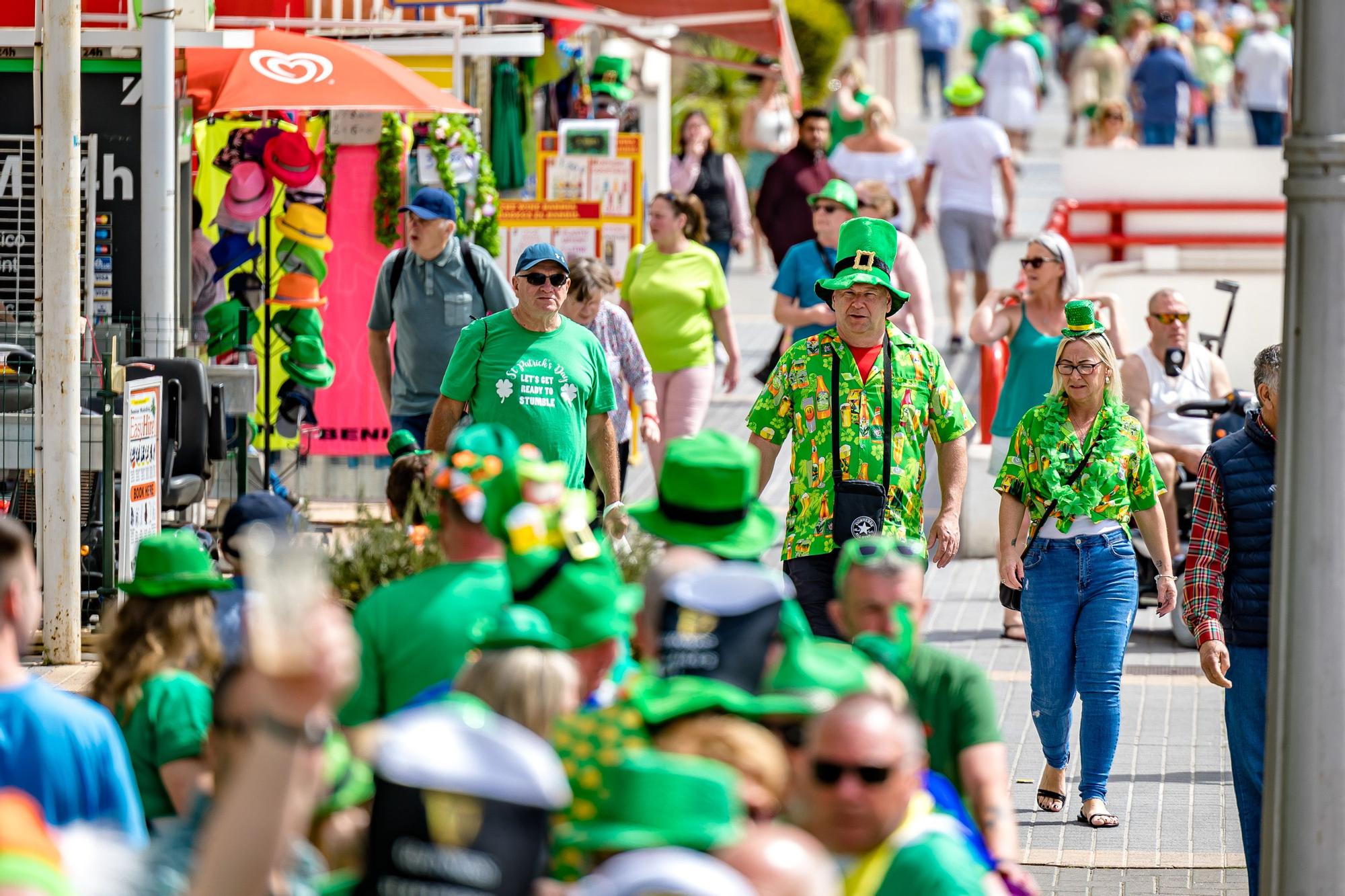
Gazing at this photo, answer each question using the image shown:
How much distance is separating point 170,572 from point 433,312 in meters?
5.34

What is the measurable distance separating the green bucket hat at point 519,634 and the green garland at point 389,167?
891cm

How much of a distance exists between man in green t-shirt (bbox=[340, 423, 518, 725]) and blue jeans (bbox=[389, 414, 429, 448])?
16.8 feet

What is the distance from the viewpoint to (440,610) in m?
4.72

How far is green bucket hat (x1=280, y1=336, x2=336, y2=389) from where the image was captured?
11.9m

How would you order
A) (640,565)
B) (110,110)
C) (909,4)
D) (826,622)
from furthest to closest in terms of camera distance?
(909,4) → (110,110) → (826,622) → (640,565)

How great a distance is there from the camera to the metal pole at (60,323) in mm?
9125

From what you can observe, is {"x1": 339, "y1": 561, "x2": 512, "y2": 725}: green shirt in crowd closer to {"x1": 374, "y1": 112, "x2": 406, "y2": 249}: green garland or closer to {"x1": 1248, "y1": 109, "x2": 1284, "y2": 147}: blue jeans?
{"x1": 374, "y1": 112, "x2": 406, "y2": 249}: green garland

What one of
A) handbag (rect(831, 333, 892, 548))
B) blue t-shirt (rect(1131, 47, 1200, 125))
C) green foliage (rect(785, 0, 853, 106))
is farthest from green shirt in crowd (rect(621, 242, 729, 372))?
green foliage (rect(785, 0, 853, 106))

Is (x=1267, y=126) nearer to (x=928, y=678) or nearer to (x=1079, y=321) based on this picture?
(x=1079, y=321)

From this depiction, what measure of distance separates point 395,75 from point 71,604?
4042 mm

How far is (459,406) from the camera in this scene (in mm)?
8406

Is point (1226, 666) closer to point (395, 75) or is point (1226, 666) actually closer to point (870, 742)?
point (870, 742)

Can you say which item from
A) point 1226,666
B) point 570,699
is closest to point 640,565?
point 1226,666

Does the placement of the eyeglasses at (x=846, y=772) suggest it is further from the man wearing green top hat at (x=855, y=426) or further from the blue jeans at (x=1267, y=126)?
the blue jeans at (x=1267, y=126)
